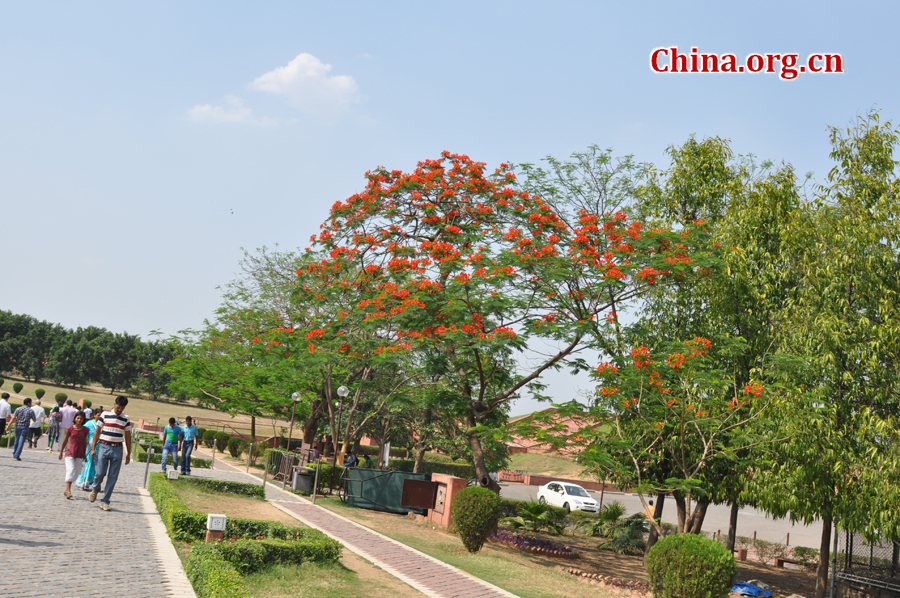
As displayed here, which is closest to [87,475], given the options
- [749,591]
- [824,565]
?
[749,591]

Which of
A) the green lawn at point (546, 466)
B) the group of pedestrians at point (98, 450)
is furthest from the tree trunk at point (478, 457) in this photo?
the green lawn at point (546, 466)

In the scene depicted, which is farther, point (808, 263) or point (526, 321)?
point (526, 321)

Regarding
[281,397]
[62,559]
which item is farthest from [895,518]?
[281,397]

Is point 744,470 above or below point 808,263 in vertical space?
below

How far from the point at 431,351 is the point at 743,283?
26.7 ft

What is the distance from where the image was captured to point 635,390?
14.1m

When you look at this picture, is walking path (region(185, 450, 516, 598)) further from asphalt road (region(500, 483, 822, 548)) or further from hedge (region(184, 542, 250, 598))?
asphalt road (region(500, 483, 822, 548))

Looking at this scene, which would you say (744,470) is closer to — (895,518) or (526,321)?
(895,518)

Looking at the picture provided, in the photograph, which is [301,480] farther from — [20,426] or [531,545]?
[20,426]

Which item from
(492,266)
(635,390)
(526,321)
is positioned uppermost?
(492,266)

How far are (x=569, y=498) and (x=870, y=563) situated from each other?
17.6 metres

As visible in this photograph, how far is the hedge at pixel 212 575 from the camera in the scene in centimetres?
607

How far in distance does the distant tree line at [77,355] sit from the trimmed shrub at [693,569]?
74.9 meters

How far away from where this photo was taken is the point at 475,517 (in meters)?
13.6
